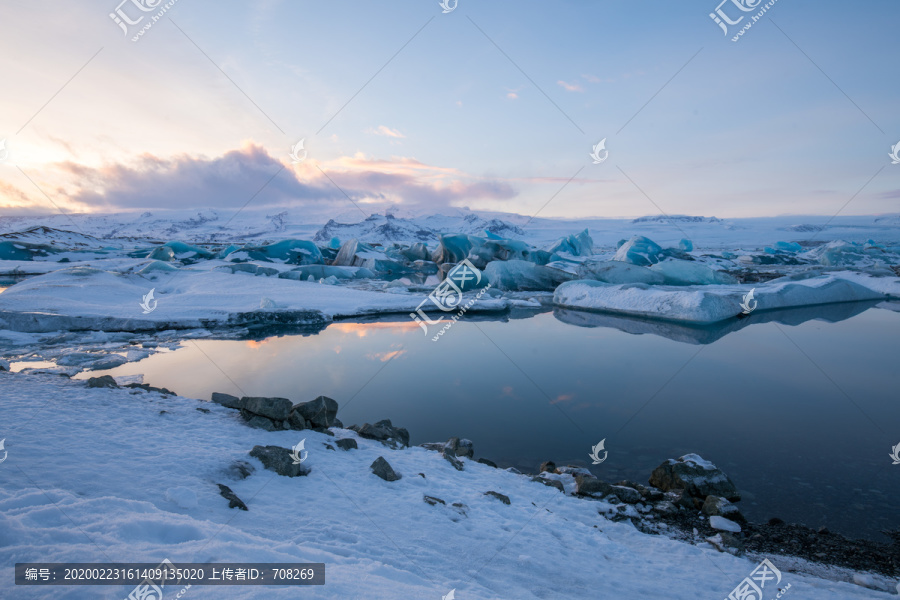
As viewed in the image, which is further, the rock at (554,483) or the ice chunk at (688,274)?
the ice chunk at (688,274)

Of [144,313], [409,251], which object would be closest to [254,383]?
[144,313]

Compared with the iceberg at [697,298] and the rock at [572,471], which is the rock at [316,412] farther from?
the iceberg at [697,298]

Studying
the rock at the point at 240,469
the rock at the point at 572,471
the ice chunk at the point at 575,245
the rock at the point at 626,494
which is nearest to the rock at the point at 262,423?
the rock at the point at 240,469

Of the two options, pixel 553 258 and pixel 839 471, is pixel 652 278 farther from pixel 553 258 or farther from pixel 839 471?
pixel 839 471

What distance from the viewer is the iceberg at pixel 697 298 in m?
9.91

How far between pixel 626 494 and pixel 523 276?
→ 12.8 meters

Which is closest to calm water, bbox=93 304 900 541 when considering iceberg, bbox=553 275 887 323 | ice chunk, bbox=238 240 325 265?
iceberg, bbox=553 275 887 323

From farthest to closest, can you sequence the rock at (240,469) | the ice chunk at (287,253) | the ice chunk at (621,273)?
the ice chunk at (287,253) < the ice chunk at (621,273) < the rock at (240,469)

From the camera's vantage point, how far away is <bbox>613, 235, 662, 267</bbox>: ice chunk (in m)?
20.4

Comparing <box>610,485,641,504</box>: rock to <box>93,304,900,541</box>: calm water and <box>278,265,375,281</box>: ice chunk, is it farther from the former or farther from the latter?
<box>278,265,375,281</box>: ice chunk

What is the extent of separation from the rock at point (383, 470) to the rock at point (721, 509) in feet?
7.15

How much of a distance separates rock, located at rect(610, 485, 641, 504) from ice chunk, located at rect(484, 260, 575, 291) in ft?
40.9

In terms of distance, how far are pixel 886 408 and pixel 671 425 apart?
2.71 m

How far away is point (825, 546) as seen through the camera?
9.12 feet
